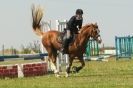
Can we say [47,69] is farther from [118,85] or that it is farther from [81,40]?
[118,85]

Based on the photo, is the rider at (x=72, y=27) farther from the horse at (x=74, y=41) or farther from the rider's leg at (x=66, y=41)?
the horse at (x=74, y=41)

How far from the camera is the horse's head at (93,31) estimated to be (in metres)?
16.6

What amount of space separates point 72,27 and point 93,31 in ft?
2.26

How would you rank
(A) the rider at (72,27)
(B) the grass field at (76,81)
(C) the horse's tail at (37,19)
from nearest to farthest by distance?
(B) the grass field at (76,81), (A) the rider at (72,27), (C) the horse's tail at (37,19)

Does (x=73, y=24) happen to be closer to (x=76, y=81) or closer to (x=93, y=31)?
(x=93, y=31)

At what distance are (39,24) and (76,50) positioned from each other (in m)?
3.19

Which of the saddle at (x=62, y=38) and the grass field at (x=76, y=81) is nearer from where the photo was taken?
the grass field at (x=76, y=81)

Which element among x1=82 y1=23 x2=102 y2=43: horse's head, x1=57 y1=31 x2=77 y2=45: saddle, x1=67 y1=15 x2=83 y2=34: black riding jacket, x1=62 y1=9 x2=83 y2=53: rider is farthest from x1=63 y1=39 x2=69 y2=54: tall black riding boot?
x1=82 y1=23 x2=102 y2=43: horse's head

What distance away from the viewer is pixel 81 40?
16.8m

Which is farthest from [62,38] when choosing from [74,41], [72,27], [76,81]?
[76,81]

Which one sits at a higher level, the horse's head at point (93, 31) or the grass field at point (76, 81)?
the horse's head at point (93, 31)

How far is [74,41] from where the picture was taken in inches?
666

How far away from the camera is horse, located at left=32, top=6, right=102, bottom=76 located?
1673cm

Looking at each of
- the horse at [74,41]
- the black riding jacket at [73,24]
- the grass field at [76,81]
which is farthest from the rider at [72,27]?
the grass field at [76,81]
